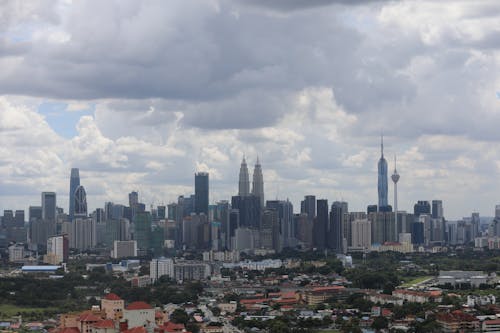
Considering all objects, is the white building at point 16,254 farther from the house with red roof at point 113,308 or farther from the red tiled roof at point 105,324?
the red tiled roof at point 105,324

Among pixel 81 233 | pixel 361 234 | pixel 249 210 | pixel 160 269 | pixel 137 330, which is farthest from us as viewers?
pixel 249 210

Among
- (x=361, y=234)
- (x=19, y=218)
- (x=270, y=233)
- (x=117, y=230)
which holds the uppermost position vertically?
(x=19, y=218)

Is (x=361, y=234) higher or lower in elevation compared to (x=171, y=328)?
higher

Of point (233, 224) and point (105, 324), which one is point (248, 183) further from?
point (105, 324)

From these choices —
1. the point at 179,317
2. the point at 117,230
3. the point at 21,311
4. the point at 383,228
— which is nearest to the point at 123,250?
the point at 117,230

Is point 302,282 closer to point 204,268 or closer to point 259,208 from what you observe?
point 204,268

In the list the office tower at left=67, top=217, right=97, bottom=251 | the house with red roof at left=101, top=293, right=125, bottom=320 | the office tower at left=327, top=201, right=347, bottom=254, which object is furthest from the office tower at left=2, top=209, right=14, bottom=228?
the house with red roof at left=101, top=293, right=125, bottom=320
